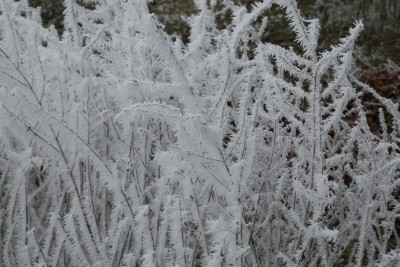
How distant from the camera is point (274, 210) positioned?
1.98 metres

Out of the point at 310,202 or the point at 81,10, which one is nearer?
the point at 310,202

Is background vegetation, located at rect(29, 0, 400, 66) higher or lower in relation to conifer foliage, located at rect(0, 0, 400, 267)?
higher

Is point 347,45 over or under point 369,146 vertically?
over

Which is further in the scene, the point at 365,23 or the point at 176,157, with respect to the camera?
the point at 365,23

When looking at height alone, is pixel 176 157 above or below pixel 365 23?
below

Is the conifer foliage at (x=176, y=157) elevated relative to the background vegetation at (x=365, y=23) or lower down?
lower down

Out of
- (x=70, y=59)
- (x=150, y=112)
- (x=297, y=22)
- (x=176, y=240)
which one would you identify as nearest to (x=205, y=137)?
(x=150, y=112)

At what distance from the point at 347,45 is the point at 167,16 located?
289 inches

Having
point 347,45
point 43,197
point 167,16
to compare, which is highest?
point 167,16

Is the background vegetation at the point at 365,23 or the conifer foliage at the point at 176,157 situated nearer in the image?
the conifer foliage at the point at 176,157

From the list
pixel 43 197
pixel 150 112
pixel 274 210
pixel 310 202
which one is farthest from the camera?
pixel 43 197

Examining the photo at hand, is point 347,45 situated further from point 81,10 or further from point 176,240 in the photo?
point 81,10

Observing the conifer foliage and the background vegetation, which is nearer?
the conifer foliage

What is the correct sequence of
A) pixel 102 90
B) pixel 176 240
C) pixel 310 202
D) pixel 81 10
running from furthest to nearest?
pixel 81 10
pixel 102 90
pixel 310 202
pixel 176 240
